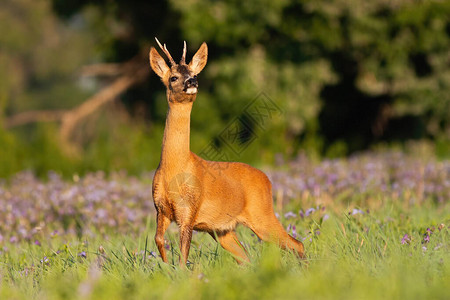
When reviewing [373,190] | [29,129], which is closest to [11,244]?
[373,190]

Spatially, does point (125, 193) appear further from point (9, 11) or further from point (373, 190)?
point (9, 11)

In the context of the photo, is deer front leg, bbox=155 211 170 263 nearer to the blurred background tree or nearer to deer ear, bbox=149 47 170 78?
deer ear, bbox=149 47 170 78

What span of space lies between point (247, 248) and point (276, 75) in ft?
35.9

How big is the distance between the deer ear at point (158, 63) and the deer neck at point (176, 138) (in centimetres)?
39

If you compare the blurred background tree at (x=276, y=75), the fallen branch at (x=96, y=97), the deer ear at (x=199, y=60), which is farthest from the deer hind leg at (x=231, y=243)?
the fallen branch at (x=96, y=97)

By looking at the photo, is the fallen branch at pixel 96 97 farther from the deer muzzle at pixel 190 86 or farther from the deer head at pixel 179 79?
the deer muzzle at pixel 190 86

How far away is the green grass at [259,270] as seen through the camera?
142 inches

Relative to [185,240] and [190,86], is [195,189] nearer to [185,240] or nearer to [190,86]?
[185,240]

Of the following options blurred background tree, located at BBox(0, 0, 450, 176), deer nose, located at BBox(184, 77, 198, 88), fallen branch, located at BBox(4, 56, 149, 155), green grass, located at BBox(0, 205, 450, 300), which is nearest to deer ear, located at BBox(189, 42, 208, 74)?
deer nose, located at BBox(184, 77, 198, 88)

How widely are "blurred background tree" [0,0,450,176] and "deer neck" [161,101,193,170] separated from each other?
848 centimetres

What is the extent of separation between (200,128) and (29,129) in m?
35.9

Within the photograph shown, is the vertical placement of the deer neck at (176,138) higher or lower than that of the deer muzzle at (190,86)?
lower

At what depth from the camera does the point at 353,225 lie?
5789mm

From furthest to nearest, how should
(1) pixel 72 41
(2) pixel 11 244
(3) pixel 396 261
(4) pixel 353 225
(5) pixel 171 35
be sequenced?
(1) pixel 72 41 < (5) pixel 171 35 < (2) pixel 11 244 < (4) pixel 353 225 < (3) pixel 396 261
